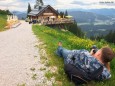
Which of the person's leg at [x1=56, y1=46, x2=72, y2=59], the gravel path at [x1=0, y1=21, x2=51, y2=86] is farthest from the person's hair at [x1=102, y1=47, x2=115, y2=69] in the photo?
the person's leg at [x1=56, y1=46, x2=72, y2=59]

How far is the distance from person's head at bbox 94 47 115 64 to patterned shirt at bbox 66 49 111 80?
0.19 m

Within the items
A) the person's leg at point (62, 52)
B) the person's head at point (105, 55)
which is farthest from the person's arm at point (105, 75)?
the person's leg at point (62, 52)

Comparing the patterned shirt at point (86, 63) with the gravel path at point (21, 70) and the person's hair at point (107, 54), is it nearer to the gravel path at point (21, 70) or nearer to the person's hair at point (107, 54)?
the person's hair at point (107, 54)

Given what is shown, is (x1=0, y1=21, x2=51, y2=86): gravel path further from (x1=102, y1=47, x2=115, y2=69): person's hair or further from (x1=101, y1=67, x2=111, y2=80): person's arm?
(x1=102, y1=47, x2=115, y2=69): person's hair

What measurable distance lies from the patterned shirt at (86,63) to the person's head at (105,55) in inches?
7.5

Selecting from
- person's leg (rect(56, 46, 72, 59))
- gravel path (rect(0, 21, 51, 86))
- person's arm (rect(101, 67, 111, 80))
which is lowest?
gravel path (rect(0, 21, 51, 86))

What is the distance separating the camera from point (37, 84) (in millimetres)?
9938

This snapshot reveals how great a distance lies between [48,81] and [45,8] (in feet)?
243

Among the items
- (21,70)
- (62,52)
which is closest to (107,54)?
(62,52)

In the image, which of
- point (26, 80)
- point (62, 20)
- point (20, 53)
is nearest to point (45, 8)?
point (62, 20)

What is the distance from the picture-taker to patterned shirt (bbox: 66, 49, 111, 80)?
9859 mm

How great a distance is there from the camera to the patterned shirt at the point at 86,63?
9859 millimetres

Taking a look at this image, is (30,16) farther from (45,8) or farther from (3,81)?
(3,81)

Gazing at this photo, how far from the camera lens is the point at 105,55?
382 inches
